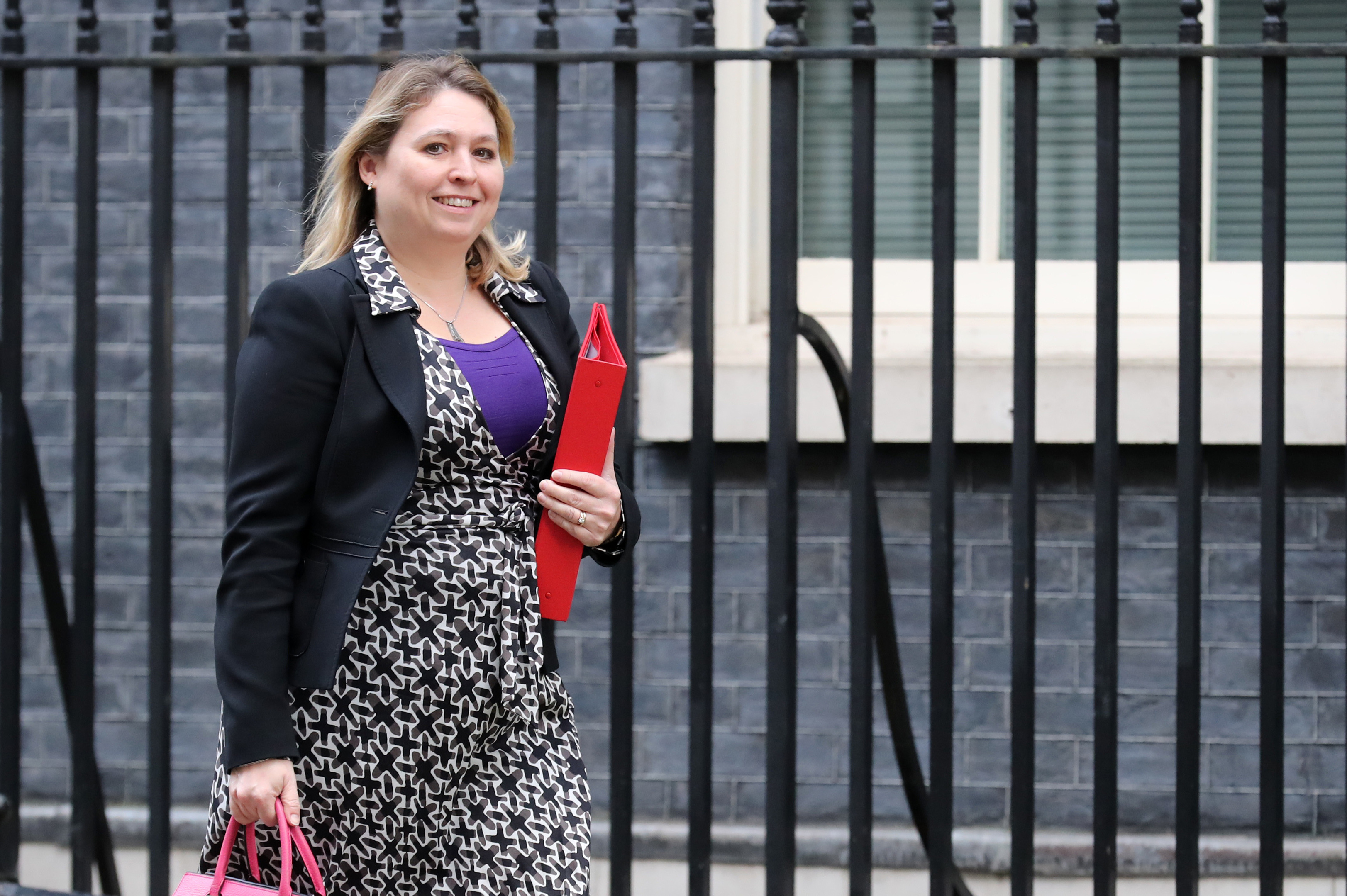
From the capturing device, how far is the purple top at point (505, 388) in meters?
2.17

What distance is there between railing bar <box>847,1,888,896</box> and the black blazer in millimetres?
1074

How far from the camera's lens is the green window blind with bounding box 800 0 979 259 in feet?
14.9

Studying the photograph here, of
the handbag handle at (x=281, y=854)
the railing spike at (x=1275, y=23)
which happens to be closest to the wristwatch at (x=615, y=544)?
the handbag handle at (x=281, y=854)

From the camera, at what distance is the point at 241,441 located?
209cm

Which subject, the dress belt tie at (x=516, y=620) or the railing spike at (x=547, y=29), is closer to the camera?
the dress belt tie at (x=516, y=620)

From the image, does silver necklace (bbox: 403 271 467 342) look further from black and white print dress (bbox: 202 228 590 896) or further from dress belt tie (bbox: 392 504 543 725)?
dress belt tie (bbox: 392 504 543 725)

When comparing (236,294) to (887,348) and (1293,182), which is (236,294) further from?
(1293,182)

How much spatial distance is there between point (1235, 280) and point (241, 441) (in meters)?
3.29

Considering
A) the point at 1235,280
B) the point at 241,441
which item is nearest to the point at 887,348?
the point at 1235,280

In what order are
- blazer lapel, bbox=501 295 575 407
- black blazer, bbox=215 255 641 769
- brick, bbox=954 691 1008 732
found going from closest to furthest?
1. black blazer, bbox=215 255 641 769
2. blazer lapel, bbox=501 295 575 407
3. brick, bbox=954 691 1008 732

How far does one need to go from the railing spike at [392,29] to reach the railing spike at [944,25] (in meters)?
1.06

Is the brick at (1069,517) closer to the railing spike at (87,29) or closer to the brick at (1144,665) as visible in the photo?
the brick at (1144,665)

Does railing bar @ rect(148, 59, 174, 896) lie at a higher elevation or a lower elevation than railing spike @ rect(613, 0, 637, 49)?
lower

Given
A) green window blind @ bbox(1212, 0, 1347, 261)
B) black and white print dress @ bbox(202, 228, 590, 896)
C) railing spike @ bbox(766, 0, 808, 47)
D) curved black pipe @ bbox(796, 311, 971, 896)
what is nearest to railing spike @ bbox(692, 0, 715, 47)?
railing spike @ bbox(766, 0, 808, 47)
